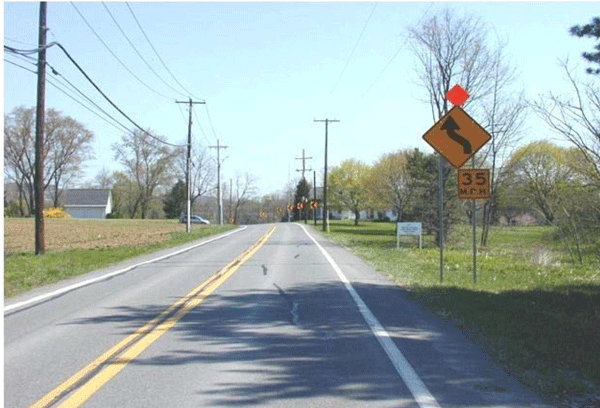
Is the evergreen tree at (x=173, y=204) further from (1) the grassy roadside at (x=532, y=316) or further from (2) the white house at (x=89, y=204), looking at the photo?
(1) the grassy roadside at (x=532, y=316)

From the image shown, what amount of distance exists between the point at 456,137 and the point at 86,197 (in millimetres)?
122288

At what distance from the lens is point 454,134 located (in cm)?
1530

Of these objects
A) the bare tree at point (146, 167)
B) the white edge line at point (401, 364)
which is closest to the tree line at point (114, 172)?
the bare tree at point (146, 167)

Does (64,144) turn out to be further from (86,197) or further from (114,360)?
(114,360)

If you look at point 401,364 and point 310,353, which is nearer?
point 401,364

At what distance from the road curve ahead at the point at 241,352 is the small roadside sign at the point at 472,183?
2.87 metres

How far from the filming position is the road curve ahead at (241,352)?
6.30 meters

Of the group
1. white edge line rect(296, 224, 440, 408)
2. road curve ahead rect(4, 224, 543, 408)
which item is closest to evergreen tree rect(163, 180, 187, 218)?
road curve ahead rect(4, 224, 543, 408)

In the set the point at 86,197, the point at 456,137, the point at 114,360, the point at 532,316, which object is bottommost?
the point at 114,360

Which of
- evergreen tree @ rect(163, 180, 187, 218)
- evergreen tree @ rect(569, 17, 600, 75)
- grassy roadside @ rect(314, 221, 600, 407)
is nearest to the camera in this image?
grassy roadside @ rect(314, 221, 600, 407)

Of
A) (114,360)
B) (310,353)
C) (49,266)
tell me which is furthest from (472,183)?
(49,266)

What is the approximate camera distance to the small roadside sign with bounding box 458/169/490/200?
49.8ft

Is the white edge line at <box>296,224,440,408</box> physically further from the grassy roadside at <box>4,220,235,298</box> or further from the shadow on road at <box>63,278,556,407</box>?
the grassy roadside at <box>4,220,235,298</box>

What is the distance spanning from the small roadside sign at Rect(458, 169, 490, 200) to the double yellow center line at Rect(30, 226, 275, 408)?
629 cm
